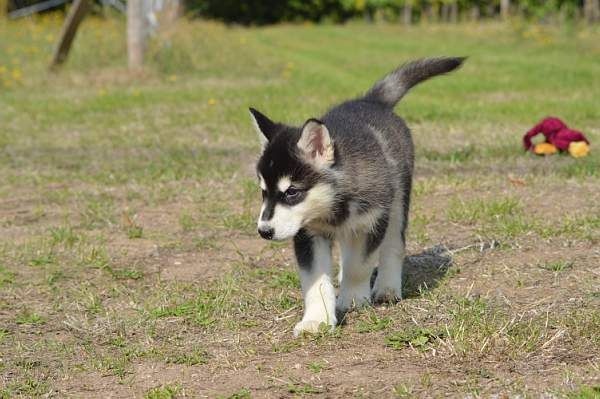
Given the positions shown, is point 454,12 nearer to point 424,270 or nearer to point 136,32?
point 136,32

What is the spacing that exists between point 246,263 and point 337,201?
1368 mm

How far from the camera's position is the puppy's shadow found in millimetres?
5125

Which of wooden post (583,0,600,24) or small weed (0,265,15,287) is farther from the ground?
small weed (0,265,15,287)

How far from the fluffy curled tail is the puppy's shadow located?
35.3 inches

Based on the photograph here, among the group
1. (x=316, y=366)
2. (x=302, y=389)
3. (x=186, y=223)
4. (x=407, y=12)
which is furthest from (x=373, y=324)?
(x=407, y=12)

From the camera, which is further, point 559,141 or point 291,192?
point 559,141

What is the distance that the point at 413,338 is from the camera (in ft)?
13.7

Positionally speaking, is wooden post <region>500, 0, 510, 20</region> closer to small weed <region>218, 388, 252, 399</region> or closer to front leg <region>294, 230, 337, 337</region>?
front leg <region>294, 230, 337, 337</region>

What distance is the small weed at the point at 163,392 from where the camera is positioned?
372cm

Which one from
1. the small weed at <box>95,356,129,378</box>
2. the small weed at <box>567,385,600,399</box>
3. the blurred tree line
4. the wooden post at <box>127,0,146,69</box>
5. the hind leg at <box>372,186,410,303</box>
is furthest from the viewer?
the blurred tree line

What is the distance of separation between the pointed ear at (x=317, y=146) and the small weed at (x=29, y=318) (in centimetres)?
162

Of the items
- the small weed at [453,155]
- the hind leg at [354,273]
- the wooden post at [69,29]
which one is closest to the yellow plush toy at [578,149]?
the small weed at [453,155]

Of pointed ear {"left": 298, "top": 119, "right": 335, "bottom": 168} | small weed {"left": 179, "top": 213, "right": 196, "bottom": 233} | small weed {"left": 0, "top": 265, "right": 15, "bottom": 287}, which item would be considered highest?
pointed ear {"left": 298, "top": 119, "right": 335, "bottom": 168}

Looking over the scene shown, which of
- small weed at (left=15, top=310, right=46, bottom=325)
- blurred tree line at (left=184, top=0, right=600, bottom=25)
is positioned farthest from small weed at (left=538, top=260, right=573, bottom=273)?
blurred tree line at (left=184, top=0, right=600, bottom=25)
